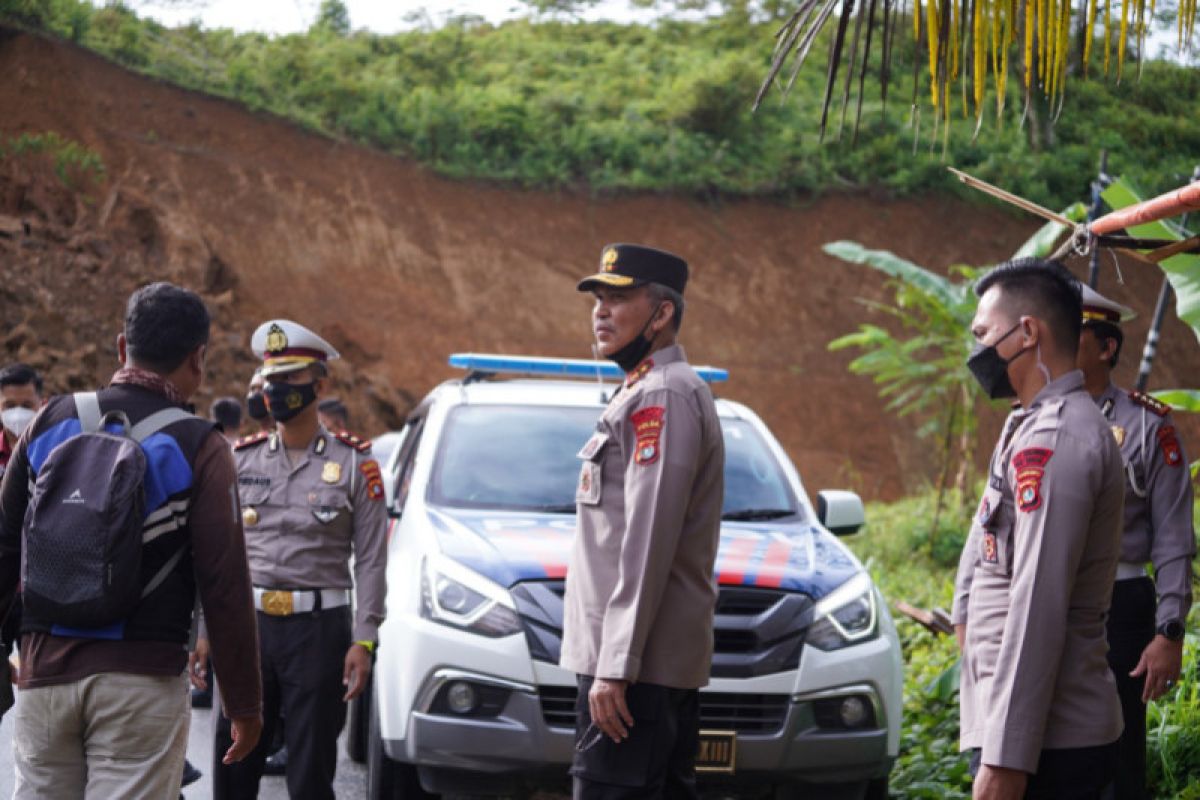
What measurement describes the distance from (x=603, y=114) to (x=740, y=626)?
2001 centimetres

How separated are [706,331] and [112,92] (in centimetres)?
990

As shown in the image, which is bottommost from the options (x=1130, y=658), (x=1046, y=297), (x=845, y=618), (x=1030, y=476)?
(x=845, y=618)

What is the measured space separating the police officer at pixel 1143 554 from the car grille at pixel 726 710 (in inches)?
51.0

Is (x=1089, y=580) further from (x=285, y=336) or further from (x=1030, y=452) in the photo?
(x=285, y=336)

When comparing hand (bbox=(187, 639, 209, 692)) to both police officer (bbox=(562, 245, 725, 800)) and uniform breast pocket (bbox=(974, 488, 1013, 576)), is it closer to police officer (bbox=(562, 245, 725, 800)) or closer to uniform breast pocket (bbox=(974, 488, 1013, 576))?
police officer (bbox=(562, 245, 725, 800))

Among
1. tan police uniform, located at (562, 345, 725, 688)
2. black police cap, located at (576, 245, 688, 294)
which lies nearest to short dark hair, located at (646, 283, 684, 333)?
black police cap, located at (576, 245, 688, 294)

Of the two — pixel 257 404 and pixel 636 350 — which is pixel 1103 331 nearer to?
pixel 636 350

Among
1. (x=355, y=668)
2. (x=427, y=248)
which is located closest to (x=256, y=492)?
(x=355, y=668)

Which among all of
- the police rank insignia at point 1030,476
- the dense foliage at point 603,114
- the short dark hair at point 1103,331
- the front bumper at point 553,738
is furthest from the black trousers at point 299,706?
the dense foliage at point 603,114

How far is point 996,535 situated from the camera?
3.38 meters

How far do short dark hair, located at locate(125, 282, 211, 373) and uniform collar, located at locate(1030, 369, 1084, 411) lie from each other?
2094mm

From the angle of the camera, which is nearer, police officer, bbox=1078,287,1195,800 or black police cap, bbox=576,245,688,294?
black police cap, bbox=576,245,688,294

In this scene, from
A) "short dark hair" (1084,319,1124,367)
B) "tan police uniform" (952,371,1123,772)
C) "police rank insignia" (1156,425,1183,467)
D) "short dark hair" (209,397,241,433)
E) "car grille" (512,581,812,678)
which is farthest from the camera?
"short dark hair" (209,397,241,433)

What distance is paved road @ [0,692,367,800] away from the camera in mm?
6422
